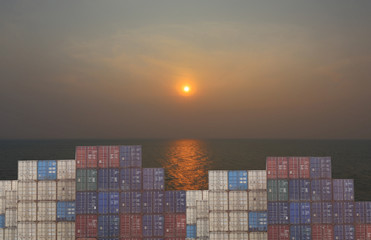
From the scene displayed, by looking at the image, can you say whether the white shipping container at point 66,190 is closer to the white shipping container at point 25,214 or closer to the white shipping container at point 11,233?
the white shipping container at point 25,214

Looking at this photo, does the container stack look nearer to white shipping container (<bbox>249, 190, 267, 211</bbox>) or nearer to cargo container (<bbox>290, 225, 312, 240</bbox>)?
white shipping container (<bbox>249, 190, 267, 211</bbox>)

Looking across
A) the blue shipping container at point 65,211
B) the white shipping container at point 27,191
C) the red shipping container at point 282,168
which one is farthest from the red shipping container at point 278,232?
the white shipping container at point 27,191

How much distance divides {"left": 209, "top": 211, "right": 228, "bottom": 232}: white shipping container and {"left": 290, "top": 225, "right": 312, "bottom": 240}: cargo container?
8.33 m

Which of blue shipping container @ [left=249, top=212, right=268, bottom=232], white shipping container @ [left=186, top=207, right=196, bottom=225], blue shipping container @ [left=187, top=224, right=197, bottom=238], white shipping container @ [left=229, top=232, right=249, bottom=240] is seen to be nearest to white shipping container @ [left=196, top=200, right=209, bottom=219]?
white shipping container @ [left=186, top=207, right=196, bottom=225]

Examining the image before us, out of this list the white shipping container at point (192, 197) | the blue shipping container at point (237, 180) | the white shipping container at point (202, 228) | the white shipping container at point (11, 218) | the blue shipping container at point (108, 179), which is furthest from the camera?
the white shipping container at point (202, 228)

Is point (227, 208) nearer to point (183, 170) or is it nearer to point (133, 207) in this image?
point (133, 207)

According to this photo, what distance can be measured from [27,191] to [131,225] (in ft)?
45.1

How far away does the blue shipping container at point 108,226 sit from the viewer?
38.7 meters

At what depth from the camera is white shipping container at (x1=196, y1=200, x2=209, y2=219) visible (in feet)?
137

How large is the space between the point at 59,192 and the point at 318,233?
3286 cm

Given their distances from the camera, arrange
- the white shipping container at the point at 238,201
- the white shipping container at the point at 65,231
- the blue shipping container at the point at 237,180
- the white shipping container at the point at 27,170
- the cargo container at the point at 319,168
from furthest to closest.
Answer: the cargo container at the point at 319,168 < the blue shipping container at the point at 237,180 < the white shipping container at the point at 238,201 < the white shipping container at the point at 27,170 < the white shipping container at the point at 65,231

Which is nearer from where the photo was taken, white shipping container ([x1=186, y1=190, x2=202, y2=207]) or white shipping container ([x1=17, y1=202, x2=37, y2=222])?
white shipping container ([x1=17, y1=202, x2=37, y2=222])

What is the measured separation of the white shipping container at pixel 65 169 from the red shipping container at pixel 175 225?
13158 mm

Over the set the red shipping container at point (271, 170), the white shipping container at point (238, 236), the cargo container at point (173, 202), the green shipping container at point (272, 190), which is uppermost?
the red shipping container at point (271, 170)
